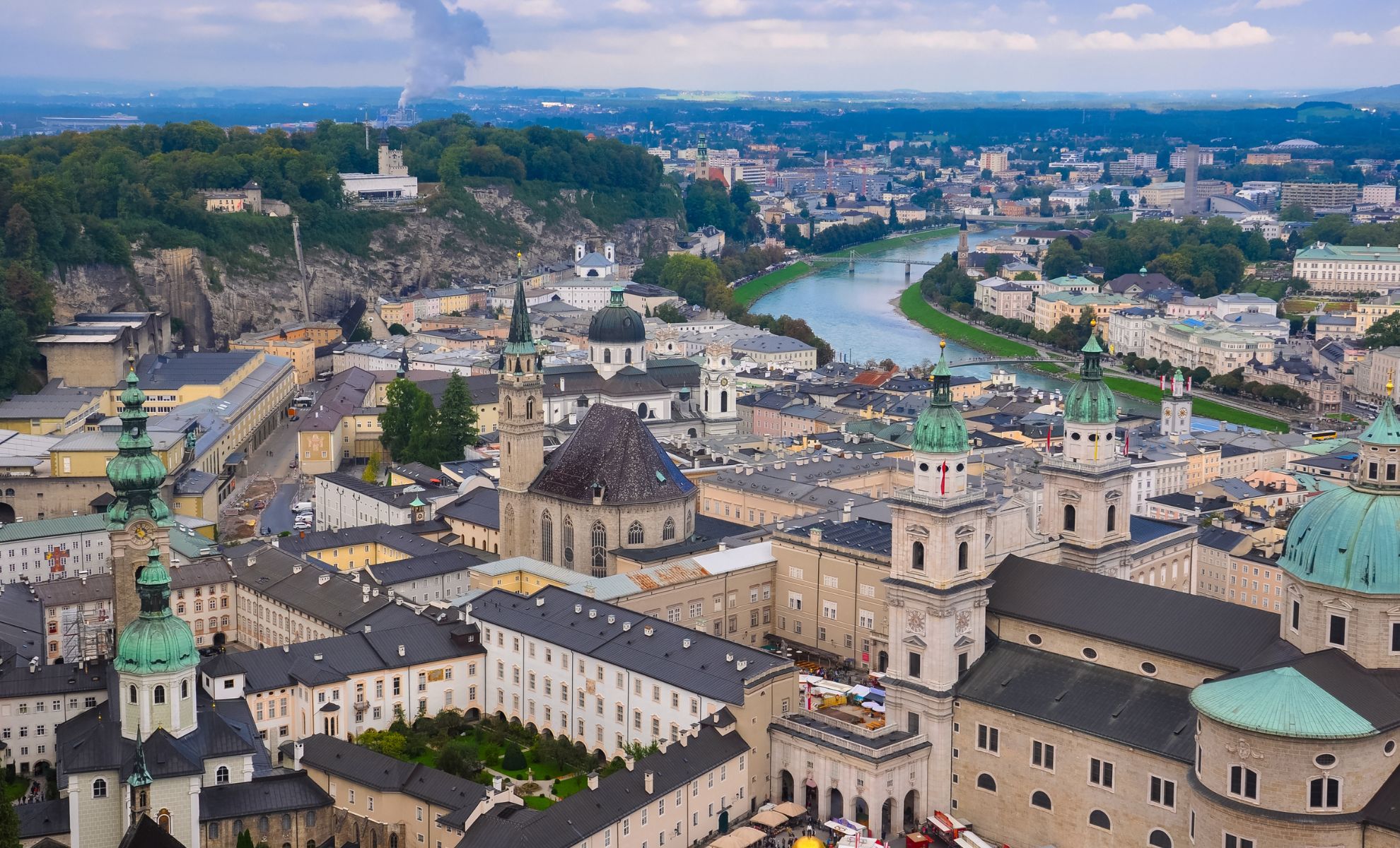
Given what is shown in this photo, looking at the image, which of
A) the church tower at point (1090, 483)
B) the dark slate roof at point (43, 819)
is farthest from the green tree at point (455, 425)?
the dark slate roof at point (43, 819)

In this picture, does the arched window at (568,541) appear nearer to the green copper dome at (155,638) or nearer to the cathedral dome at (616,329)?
the green copper dome at (155,638)

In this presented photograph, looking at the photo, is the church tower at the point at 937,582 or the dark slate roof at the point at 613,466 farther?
the dark slate roof at the point at 613,466

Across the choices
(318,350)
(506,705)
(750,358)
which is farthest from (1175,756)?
(318,350)

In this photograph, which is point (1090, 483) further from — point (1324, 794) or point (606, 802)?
point (606, 802)

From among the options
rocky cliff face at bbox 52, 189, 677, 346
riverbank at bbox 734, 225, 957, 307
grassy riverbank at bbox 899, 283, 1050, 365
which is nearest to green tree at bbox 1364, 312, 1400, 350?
grassy riverbank at bbox 899, 283, 1050, 365

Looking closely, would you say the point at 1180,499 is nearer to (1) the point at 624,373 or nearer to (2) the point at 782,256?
(1) the point at 624,373

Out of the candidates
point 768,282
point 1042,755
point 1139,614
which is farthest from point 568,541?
point 768,282
